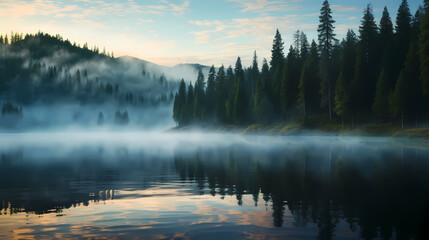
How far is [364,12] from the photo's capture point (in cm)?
10044

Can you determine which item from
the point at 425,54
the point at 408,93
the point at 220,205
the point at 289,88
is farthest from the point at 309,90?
the point at 220,205

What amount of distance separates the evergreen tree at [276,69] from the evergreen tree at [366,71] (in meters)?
31.2

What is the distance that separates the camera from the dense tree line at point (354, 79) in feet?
241

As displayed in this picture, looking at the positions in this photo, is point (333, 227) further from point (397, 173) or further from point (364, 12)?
point (364, 12)

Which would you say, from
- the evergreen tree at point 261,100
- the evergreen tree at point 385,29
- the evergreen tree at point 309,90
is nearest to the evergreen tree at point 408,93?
the evergreen tree at point 385,29

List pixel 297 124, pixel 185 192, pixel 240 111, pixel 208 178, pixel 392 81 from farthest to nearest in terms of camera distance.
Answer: pixel 240 111, pixel 297 124, pixel 392 81, pixel 208 178, pixel 185 192

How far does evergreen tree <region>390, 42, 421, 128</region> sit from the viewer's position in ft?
237

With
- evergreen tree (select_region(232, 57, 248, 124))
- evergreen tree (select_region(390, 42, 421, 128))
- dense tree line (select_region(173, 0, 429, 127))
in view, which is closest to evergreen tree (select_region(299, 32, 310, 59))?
dense tree line (select_region(173, 0, 429, 127))

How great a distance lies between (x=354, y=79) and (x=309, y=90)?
16413 mm

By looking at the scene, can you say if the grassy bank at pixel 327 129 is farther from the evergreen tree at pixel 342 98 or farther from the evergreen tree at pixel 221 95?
the evergreen tree at pixel 221 95

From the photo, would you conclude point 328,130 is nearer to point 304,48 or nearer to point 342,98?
point 342,98

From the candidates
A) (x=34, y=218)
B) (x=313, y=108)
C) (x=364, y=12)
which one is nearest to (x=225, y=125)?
(x=313, y=108)

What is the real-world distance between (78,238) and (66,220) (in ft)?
7.36

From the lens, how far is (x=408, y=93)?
72.6 m
